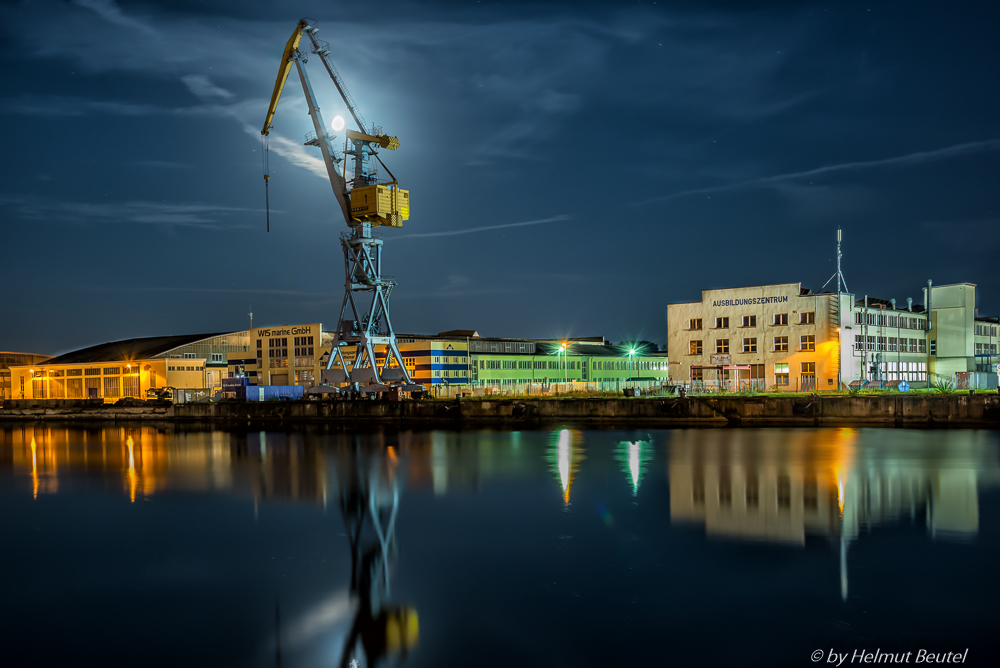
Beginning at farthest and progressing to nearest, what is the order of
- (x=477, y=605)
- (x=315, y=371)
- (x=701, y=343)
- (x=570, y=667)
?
(x=315, y=371) → (x=701, y=343) → (x=477, y=605) → (x=570, y=667)

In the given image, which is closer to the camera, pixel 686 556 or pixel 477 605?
pixel 477 605

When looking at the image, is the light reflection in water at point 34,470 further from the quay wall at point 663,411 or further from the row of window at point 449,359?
the row of window at point 449,359

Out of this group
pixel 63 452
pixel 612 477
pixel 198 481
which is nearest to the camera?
pixel 612 477

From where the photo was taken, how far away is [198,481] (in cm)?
2822

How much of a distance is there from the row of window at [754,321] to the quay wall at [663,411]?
46.0ft

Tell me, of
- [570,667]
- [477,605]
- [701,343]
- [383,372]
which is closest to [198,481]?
[477,605]

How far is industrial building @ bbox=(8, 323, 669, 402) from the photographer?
8131 cm

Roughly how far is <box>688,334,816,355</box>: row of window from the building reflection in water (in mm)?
21528

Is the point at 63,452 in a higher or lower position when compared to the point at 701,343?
lower

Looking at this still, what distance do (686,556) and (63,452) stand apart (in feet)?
134

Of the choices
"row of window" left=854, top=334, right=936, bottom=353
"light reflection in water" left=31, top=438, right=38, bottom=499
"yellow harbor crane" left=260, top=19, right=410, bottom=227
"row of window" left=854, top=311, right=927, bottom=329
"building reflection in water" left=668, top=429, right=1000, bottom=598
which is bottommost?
"light reflection in water" left=31, top=438, right=38, bottom=499

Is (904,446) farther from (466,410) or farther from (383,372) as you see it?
(383,372)

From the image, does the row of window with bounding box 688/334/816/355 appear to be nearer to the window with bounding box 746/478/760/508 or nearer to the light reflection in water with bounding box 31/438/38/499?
the window with bounding box 746/478/760/508

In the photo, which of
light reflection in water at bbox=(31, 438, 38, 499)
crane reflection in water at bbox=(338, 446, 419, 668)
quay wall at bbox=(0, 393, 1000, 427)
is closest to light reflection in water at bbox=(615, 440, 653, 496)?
crane reflection in water at bbox=(338, 446, 419, 668)
